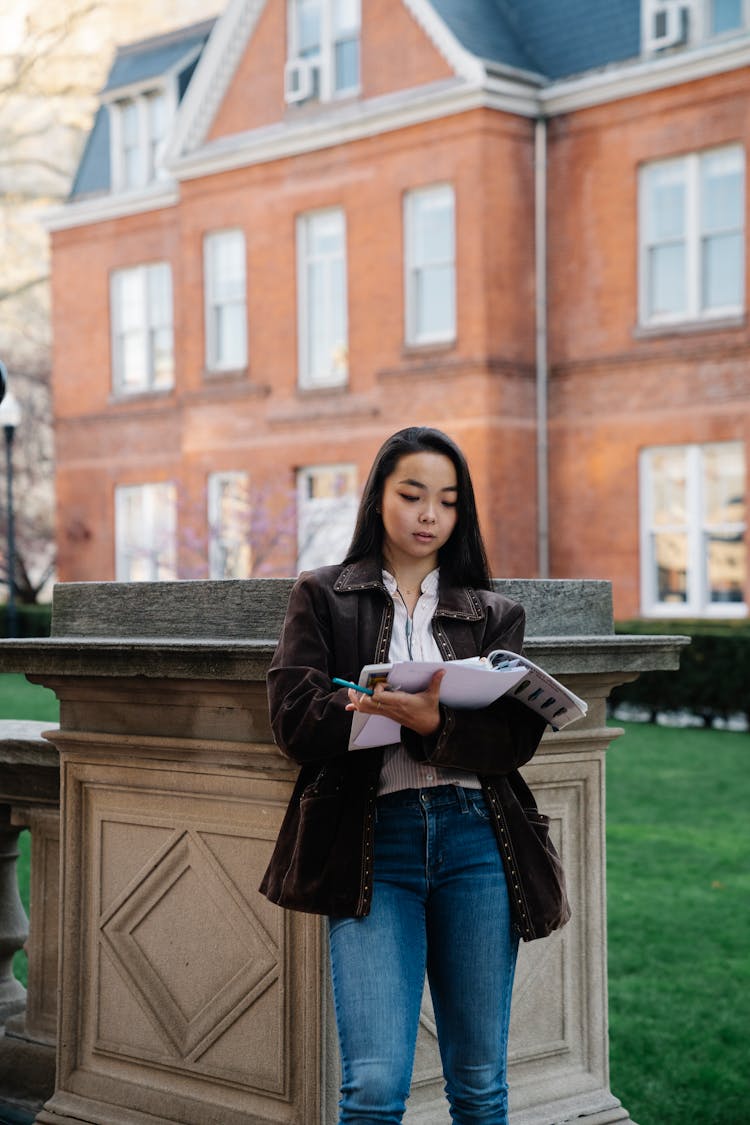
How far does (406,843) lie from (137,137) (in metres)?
26.0

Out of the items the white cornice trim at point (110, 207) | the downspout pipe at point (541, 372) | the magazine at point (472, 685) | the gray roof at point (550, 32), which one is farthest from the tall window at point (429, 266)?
the magazine at point (472, 685)

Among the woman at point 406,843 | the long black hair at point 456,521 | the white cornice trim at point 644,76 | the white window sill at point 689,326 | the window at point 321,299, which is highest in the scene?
the white cornice trim at point 644,76

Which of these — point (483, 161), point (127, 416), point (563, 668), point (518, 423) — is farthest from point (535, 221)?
point (563, 668)

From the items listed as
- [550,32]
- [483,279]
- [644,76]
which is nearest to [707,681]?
[483,279]

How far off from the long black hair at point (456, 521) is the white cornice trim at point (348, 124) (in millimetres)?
18780

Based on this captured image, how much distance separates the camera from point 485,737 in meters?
3.21

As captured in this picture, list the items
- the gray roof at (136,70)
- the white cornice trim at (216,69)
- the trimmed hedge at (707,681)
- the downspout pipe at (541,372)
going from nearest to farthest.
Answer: the trimmed hedge at (707,681) → the downspout pipe at (541,372) → the white cornice trim at (216,69) → the gray roof at (136,70)

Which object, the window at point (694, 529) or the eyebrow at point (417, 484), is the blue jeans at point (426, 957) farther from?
the window at point (694, 529)

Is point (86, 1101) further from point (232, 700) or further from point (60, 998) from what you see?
point (232, 700)

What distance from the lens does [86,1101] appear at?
4262mm

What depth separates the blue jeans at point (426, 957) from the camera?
3.17 metres

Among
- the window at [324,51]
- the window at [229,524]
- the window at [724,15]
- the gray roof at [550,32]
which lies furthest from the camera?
the window at [229,524]

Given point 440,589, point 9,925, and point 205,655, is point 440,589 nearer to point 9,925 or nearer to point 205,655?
point 205,655

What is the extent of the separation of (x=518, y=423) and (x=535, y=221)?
8.98 feet
